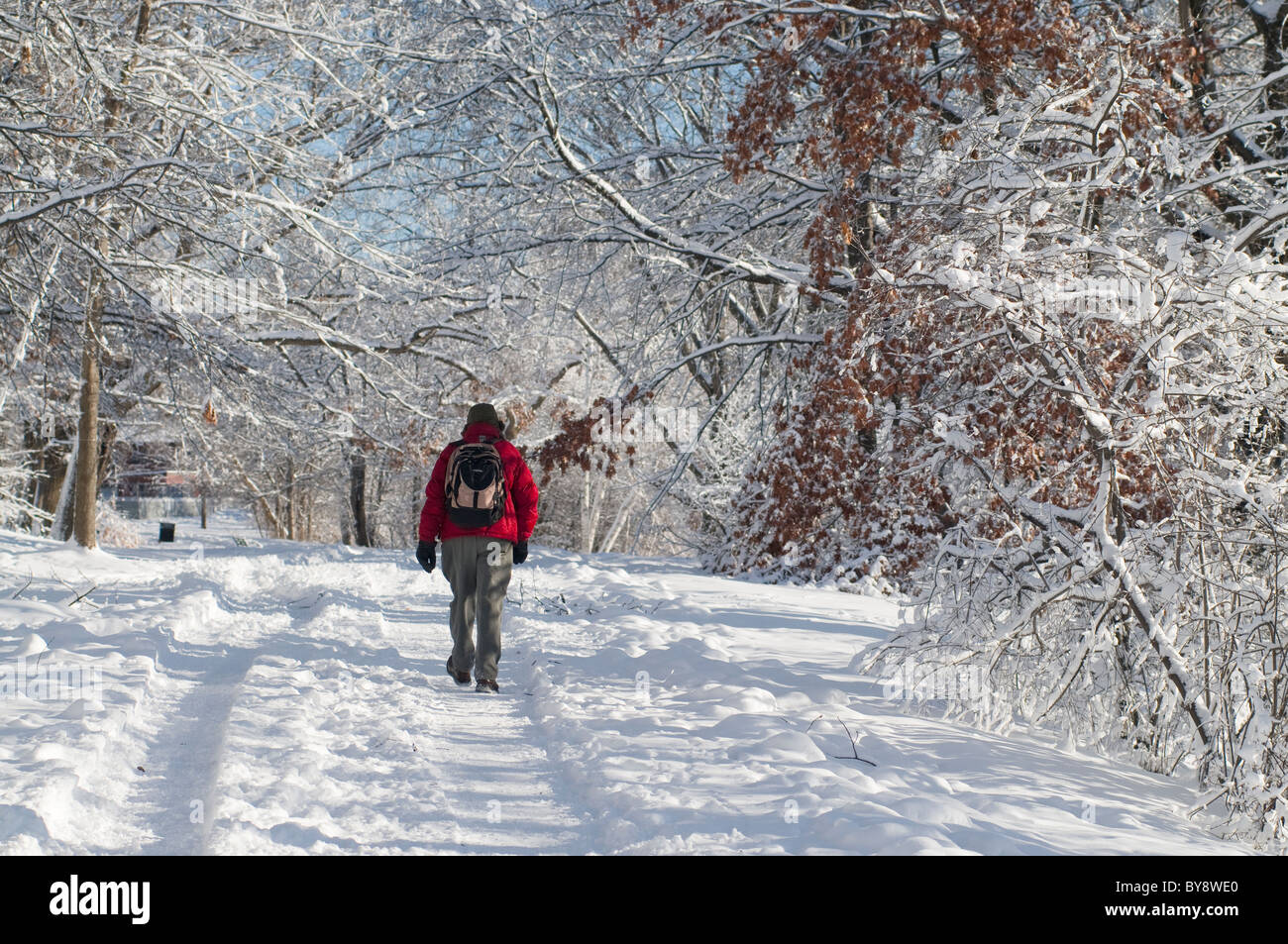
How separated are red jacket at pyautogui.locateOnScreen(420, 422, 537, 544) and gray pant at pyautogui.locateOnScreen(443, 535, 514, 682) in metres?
0.11

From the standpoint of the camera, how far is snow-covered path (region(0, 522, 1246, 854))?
3910 mm

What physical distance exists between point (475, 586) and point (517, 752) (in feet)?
6.91

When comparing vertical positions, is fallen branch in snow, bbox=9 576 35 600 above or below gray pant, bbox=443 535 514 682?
below

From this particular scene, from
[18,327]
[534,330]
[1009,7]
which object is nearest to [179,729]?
[18,327]

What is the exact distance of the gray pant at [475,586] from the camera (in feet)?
22.5

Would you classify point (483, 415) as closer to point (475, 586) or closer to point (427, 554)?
point (427, 554)

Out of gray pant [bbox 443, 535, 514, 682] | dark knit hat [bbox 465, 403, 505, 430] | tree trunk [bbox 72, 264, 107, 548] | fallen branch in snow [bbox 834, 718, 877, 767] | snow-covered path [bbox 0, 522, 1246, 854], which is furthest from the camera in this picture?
tree trunk [bbox 72, 264, 107, 548]

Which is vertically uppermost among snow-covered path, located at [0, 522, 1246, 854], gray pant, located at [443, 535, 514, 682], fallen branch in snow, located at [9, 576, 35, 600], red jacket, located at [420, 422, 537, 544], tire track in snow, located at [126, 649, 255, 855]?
red jacket, located at [420, 422, 537, 544]

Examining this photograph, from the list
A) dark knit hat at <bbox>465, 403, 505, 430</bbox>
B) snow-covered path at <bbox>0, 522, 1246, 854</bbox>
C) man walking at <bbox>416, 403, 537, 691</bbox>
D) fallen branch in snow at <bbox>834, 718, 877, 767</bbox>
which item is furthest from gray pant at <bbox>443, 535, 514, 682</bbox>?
fallen branch in snow at <bbox>834, 718, 877, 767</bbox>

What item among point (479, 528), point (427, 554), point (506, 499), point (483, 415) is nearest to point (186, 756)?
point (427, 554)

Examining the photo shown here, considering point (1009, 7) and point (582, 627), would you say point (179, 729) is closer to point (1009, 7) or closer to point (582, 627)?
point (582, 627)

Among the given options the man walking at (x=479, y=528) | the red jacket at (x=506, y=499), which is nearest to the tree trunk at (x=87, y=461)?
the red jacket at (x=506, y=499)

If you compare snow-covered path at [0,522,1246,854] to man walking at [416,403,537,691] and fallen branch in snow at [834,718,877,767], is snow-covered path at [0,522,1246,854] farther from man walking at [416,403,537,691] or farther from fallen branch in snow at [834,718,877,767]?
man walking at [416,403,537,691]

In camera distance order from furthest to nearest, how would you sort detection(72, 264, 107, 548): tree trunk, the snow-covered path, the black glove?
detection(72, 264, 107, 548): tree trunk → the black glove → the snow-covered path
